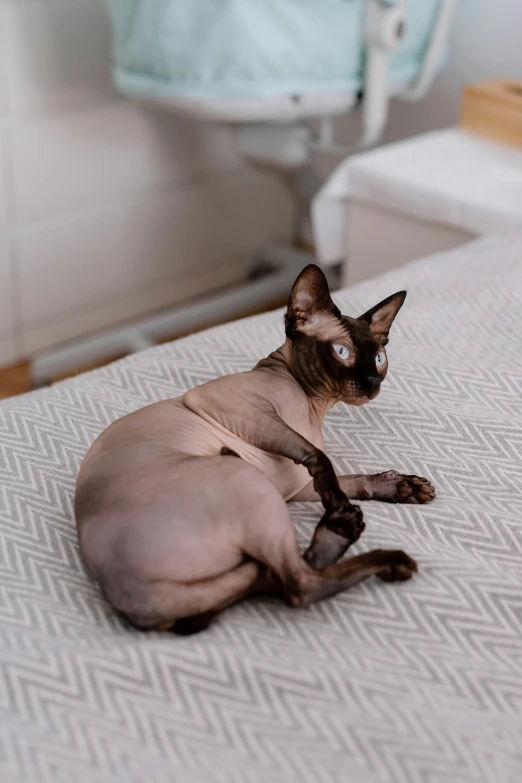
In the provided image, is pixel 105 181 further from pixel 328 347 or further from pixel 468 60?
pixel 328 347

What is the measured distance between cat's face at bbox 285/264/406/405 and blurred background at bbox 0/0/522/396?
4.00ft

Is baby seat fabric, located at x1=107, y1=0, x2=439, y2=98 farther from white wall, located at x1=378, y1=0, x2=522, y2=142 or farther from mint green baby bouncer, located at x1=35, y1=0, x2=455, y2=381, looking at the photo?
white wall, located at x1=378, y1=0, x2=522, y2=142

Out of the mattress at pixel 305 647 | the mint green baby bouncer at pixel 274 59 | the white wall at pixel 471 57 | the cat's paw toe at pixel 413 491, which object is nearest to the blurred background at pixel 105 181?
the white wall at pixel 471 57

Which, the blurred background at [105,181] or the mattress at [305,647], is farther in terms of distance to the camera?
the blurred background at [105,181]

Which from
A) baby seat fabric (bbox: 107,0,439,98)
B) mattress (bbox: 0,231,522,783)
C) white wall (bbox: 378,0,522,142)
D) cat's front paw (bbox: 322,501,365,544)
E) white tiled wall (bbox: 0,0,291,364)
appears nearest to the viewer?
mattress (bbox: 0,231,522,783)

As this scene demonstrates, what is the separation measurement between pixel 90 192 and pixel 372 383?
59.2 inches

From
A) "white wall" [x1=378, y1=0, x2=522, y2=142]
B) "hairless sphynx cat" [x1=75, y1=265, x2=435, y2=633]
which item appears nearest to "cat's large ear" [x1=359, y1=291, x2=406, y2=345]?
"hairless sphynx cat" [x1=75, y1=265, x2=435, y2=633]

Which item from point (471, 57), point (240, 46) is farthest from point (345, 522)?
point (471, 57)

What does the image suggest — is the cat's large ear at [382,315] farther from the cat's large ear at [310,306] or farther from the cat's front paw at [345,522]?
the cat's front paw at [345,522]

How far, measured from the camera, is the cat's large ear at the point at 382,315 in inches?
33.9

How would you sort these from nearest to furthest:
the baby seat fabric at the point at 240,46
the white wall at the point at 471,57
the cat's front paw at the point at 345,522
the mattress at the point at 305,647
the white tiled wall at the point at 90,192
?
the mattress at the point at 305,647 < the cat's front paw at the point at 345,522 < the baby seat fabric at the point at 240,46 < the white tiled wall at the point at 90,192 < the white wall at the point at 471,57

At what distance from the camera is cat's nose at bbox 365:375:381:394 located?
794 millimetres

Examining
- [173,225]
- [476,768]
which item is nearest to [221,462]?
[476,768]

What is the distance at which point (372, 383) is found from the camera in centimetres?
79
